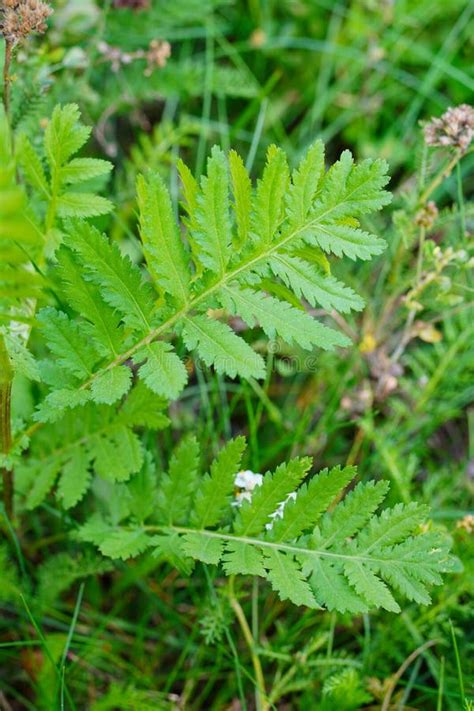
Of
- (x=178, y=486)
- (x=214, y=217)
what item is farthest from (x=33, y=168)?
(x=178, y=486)

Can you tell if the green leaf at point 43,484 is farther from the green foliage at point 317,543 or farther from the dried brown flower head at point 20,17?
the dried brown flower head at point 20,17

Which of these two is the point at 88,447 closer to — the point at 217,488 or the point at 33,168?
the point at 217,488

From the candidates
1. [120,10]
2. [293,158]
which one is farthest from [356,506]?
[120,10]

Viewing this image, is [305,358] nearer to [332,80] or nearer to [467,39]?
[332,80]

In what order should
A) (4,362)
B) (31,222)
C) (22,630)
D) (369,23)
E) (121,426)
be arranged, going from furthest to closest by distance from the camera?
(369,23) → (22,630) → (121,426) → (31,222) → (4,362)

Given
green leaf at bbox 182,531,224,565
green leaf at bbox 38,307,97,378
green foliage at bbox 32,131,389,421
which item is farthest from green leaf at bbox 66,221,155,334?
green leaf at bbox 182,531,224,565

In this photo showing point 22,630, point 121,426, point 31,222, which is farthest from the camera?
point 22,630

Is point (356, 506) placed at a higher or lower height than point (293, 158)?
lower

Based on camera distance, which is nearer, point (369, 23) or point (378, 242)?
point (378, 242)
